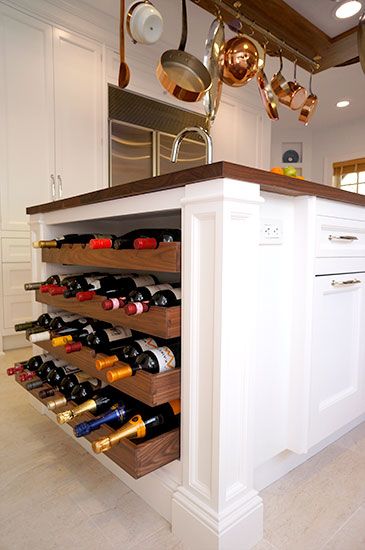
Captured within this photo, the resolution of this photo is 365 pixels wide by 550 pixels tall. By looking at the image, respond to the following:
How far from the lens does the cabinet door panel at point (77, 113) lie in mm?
2579

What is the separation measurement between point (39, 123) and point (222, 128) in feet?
6.78

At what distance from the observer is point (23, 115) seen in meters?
2.41

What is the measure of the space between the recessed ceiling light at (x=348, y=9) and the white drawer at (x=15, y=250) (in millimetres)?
2789

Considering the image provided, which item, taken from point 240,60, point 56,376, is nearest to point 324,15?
point 240,60

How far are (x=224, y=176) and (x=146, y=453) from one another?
64 centimetres

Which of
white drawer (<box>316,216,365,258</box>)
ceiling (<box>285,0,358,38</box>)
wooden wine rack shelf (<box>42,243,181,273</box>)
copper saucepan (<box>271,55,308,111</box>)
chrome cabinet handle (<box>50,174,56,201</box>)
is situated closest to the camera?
wooden wine rack shelf (<box>42,243,181,273</box>)

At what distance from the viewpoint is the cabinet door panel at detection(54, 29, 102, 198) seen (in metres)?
2.58

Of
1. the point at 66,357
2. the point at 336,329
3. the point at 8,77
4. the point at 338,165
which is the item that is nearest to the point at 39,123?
the point at 8,77

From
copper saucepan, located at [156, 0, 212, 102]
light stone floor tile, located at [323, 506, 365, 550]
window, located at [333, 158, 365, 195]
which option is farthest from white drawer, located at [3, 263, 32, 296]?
window, located at [333, 158, 365, 195]

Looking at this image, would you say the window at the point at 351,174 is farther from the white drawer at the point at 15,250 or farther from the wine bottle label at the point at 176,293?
the wine bottle label at the point at 176,293

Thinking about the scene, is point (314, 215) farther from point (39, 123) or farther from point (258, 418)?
point (39, 123)

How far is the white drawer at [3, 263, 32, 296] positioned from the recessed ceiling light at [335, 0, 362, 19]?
9.51 ft

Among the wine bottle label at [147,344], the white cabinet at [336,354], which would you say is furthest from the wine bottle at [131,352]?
the white cabinet at [336,354]

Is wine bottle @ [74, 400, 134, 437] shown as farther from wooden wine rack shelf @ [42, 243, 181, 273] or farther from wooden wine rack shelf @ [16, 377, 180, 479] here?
wooden wine rack shelf @ [42, 243, 181, 273]
